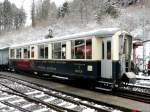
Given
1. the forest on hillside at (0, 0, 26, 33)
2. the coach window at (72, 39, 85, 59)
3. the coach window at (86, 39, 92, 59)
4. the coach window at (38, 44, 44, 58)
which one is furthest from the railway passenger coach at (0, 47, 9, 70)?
the forest on hillside at (0, 0, 26, 33)

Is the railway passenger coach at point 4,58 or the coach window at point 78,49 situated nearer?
the coach window at point 78,49

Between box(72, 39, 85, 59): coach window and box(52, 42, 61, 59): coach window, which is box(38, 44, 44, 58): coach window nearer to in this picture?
box(52, 42, 61, 59): coach window

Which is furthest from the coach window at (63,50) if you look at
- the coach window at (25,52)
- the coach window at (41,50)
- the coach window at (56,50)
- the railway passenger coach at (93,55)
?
the coach window at (25,52)

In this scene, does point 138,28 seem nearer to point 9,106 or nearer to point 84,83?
point 84,83

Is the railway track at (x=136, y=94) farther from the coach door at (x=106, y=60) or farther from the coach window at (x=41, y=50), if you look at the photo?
the coach window at (x=41, y=50)

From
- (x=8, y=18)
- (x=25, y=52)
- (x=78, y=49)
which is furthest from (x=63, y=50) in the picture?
(x=8, y=18)

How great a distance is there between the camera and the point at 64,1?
84.9m

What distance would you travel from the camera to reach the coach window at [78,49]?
1620cm

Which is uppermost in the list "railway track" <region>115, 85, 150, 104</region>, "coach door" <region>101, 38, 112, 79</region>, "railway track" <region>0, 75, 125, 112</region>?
"coach door" <region>101, 38, 112, 79</region>

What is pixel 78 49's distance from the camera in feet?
54.5

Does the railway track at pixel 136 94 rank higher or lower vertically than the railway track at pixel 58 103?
higher

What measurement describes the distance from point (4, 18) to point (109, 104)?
95.7 metres

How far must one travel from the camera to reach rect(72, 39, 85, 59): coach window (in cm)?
1620

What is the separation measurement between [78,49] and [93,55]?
1.48 meters
